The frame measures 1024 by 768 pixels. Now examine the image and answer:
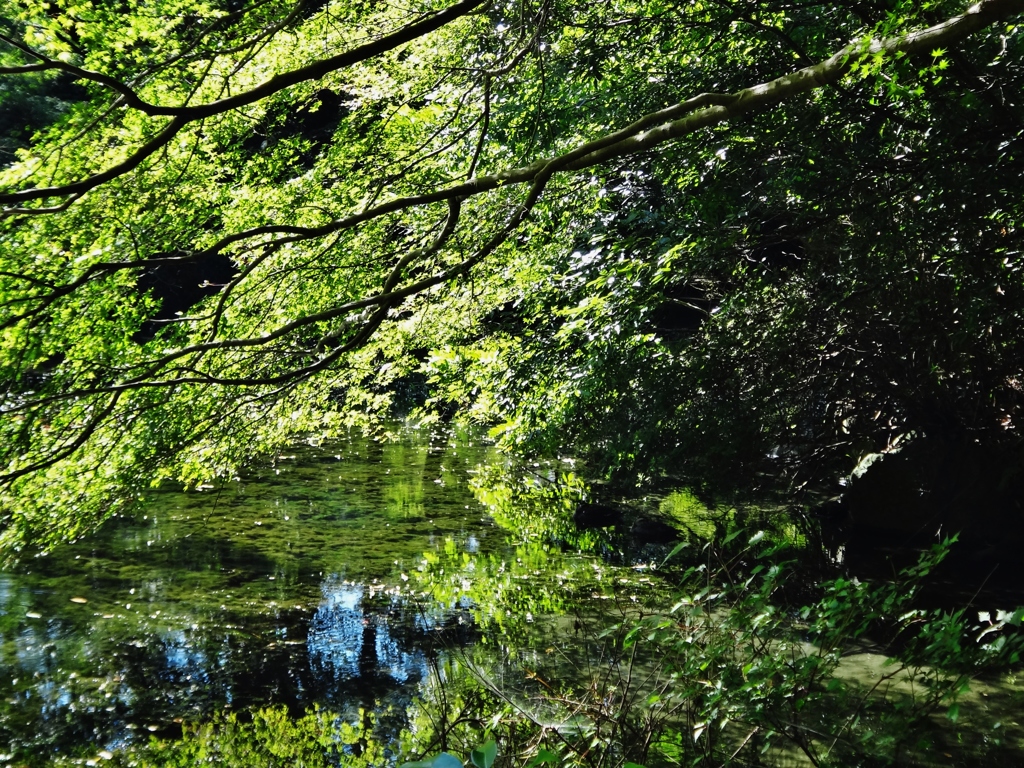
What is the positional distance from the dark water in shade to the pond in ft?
0.07

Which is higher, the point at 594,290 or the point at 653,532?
the point at 594,290

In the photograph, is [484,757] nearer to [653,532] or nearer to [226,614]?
[226,614]

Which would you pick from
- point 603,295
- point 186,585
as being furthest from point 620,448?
point 186,585

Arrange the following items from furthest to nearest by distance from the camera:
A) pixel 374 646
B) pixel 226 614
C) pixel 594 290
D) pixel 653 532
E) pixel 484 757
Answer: pixel 653 532
pixel 226 614
pixel 374 646
pixel 594 290
pixel 484 757

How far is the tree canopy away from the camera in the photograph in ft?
14.4

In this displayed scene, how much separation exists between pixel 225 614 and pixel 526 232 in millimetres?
4441

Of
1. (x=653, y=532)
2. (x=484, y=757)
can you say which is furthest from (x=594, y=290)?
(x=484, y=757)

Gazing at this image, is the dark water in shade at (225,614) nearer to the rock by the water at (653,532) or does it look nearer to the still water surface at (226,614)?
the still water surface at (226,614)

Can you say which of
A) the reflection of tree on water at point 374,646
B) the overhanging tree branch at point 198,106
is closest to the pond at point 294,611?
the reflection of tree on water at point 374,646

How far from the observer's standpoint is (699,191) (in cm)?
657

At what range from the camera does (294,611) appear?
304 inches

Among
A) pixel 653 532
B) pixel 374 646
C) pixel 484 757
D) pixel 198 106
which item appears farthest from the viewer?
pixel 653 532

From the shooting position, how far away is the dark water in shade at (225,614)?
5.91 meters

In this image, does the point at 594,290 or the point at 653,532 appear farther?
the point at 653,532
